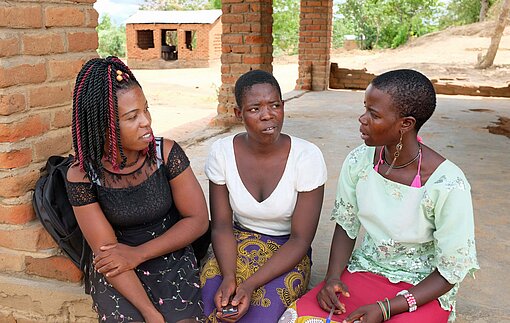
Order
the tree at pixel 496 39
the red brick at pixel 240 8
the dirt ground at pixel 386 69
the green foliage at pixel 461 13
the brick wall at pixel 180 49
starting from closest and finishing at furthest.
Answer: the red brick at pixel 240 8, the dirt ground at pixel 386 69, the tree at pixel 496 39, the brick wall at pixel 180 49, the green foliage at pixel 461 13

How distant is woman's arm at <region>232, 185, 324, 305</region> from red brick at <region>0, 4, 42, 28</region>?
1337mm

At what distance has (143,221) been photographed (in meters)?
1.92

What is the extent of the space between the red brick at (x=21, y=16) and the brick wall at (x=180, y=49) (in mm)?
21011

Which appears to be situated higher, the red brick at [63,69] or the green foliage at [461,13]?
the green foliage at [461,13]

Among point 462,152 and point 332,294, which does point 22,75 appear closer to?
point 332,294

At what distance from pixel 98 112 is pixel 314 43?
8.72 m

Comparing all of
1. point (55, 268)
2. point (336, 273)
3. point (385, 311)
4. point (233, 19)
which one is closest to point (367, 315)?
point (385, 311)

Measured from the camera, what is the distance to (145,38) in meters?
25.2

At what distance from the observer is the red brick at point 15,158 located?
81.5 inches

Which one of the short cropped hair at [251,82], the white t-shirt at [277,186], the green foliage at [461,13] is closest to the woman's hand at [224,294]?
the white t-shirt at [277,186]

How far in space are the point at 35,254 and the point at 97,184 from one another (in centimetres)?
67

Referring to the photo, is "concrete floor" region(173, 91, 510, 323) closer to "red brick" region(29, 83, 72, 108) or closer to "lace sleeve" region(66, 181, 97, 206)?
"lace sleeve" region(66, 181, 97, 206)

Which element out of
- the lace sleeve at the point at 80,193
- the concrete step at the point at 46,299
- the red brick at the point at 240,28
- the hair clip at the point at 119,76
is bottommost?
the concrete step at the point at 46,299

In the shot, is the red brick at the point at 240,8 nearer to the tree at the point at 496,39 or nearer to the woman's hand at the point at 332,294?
the woman's hand at the point at 332,294
